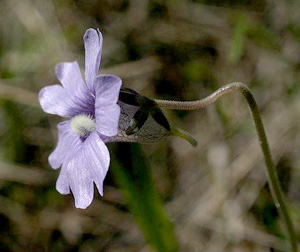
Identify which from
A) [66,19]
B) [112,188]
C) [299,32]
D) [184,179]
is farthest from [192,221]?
[66,19]

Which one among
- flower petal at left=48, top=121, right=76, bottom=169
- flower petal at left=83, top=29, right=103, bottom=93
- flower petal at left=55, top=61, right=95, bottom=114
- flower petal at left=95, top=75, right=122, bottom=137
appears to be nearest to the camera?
flower petal at left=95, top=75, right=122, bottom=137

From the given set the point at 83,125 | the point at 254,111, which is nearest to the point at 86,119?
the point at 83,125

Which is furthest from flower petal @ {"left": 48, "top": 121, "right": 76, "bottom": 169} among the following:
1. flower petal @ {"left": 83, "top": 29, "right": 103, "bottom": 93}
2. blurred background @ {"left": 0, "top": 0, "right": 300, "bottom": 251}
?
blurred background @ {"left": 0, "top": 0, "right": 300, "bottom": 251}

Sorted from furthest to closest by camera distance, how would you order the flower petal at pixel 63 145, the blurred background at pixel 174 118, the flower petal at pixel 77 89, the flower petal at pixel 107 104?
the blurred background at pixel 174 118 < the flower petal at pixel 63 145 < the flower petal at pixel 77 89 < the flower petal at pixel 107 104

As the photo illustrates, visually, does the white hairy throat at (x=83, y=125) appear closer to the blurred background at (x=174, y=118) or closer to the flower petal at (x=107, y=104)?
the flower petal at (x=107, y=104)

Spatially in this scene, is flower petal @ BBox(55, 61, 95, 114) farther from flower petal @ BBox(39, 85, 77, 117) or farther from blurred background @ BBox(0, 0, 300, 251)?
blurred background @ BBox(0, 0, 300, 251)

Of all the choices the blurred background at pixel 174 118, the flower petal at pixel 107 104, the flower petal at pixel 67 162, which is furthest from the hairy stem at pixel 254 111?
the blurred background at pixel 174 118

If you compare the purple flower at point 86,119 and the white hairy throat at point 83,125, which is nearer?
the purple flower at point 86,119
